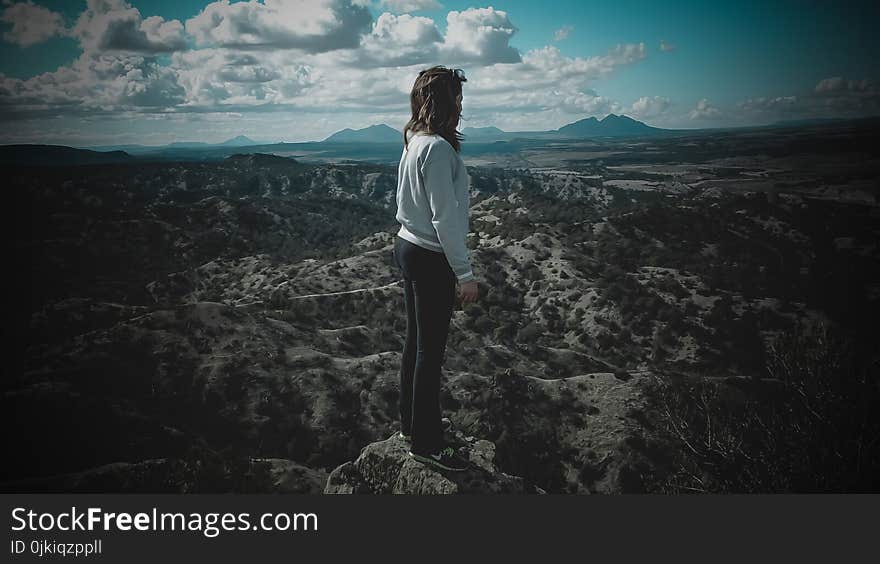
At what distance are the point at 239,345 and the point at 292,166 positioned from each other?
89.2 metres

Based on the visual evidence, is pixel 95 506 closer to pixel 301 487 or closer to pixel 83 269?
pixel 301 487

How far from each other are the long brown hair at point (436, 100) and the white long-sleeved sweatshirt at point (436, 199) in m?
0.08

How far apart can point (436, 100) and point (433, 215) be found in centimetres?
61

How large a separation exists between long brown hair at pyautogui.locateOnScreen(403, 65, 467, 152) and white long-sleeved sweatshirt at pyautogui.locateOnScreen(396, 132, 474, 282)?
0.25ft

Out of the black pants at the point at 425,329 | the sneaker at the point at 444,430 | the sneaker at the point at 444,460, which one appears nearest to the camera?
the black pants at the point at 425,329

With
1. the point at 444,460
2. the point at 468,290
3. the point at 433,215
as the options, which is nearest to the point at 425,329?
the point at 468,290

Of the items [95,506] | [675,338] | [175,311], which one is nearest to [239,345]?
[175,311]

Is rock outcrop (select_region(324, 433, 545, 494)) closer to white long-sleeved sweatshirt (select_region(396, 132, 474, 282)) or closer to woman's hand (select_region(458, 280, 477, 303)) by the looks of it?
woman's hand (select_region(458, 280, 477, 303))

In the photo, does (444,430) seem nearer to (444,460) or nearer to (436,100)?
(444,460)

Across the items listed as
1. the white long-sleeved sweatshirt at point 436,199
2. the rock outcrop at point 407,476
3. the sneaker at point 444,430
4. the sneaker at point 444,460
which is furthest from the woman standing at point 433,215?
the rock outcrop at point 407,476

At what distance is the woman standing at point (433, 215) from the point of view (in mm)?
2318

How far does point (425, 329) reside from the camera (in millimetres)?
2588

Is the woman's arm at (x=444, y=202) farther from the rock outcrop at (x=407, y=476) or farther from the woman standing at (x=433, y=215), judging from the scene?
the rock outcrop at (x=407, y=476)

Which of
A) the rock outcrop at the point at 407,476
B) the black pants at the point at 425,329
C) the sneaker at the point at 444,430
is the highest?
the black pants at the point at 425,329
